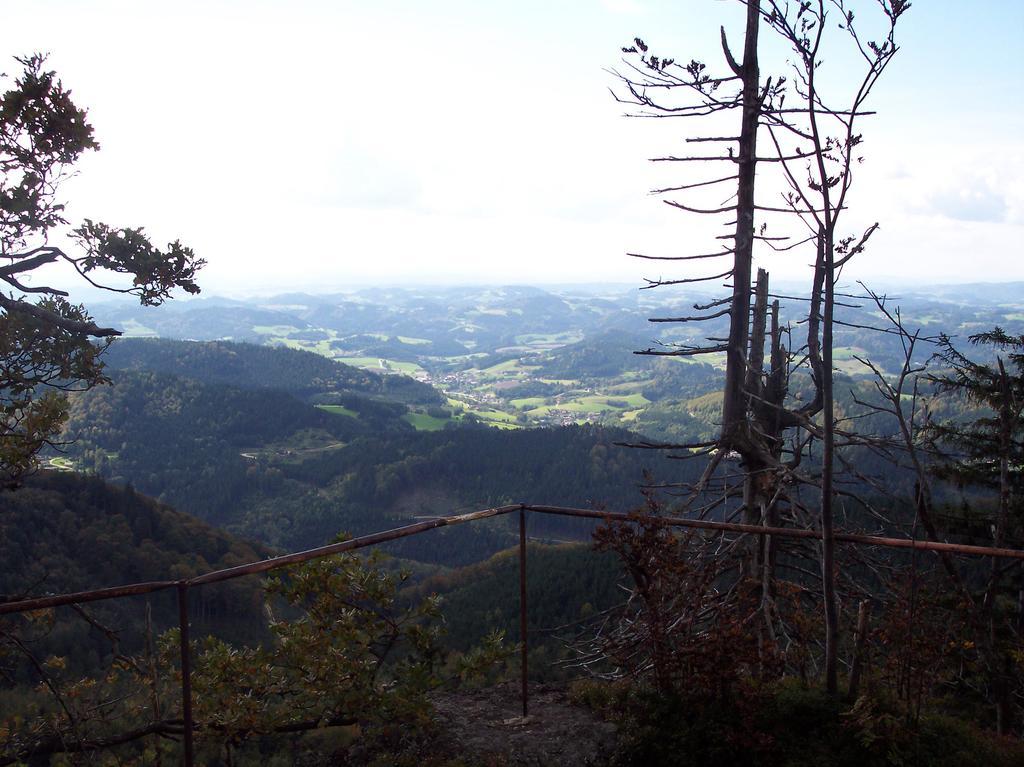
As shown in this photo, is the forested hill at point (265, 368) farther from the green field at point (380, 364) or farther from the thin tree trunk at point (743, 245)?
the thin tree trunk at point (743, 245)

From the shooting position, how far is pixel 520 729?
3.81 meters

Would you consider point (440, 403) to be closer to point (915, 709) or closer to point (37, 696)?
point (37, 696)

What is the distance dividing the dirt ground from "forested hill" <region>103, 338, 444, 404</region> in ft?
429

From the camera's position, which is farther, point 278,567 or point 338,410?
point 338,410

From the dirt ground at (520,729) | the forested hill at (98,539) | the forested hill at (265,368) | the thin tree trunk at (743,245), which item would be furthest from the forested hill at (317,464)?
the dirt ground at (520,729)

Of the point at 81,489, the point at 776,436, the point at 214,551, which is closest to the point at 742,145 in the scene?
the point at 776,436

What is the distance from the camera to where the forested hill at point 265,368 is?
131 metres

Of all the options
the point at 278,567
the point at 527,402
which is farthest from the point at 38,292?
the point at 527,402

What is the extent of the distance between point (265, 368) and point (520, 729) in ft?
494

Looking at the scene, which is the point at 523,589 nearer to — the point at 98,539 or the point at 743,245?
the point at 743,245

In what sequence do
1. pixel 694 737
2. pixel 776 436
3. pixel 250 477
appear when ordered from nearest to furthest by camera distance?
pixel 694 737 → pixel 776 436 → pixel 250 477

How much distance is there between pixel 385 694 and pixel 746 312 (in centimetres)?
404

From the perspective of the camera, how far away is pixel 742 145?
5383mm

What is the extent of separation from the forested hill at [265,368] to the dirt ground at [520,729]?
131 metres
